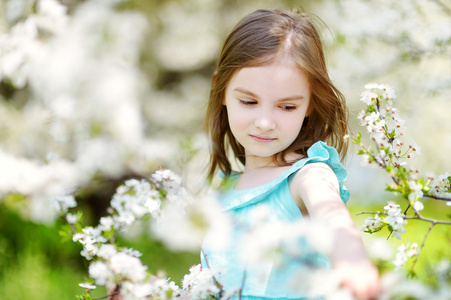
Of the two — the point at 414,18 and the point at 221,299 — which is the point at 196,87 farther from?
the point at 221,299

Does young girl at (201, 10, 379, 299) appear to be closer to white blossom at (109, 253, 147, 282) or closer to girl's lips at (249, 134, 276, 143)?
girl's lips at (249, 134, 276, 143)

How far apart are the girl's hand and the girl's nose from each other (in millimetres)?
696

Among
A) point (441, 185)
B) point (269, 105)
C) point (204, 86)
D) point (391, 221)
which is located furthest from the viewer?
point (204, 86)

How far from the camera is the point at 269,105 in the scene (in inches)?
66.4

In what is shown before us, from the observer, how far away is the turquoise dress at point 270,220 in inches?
61.8

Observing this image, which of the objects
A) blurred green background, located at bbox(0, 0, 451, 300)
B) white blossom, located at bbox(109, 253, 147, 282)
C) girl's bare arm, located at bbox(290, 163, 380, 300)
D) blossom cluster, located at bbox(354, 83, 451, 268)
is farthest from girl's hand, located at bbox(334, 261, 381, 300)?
blurred green background, located at bbox(0, 0, 451, 300)

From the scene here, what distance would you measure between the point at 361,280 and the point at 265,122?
755 millimetres

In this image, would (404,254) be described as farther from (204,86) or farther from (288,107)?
(204,86)

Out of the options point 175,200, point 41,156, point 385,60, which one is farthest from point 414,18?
point 41,156

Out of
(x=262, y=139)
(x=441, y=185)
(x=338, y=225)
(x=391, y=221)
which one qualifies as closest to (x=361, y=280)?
(x=338, y=225)

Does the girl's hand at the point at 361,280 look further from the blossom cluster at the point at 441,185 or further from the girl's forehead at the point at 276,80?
the girl's forehead at the point at 276,80

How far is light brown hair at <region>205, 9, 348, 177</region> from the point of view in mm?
1764

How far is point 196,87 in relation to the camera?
5480 mm

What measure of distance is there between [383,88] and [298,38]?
1.13 feet
